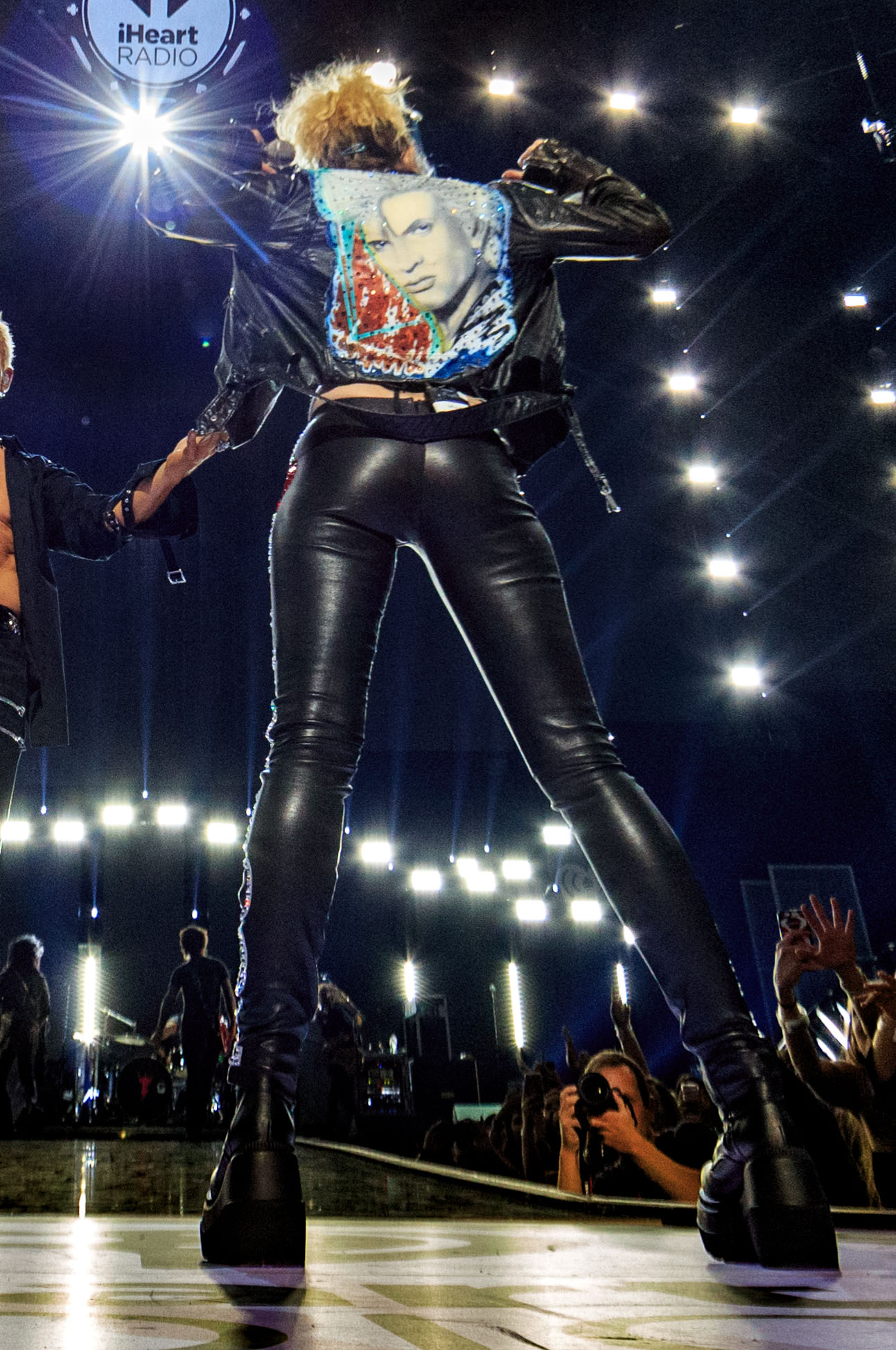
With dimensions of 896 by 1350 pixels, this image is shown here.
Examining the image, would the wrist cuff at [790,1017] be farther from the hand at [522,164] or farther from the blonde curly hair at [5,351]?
the blonde curly hair at [5,351]

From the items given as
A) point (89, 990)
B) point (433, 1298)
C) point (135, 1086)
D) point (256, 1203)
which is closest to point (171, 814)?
point (89, 990)

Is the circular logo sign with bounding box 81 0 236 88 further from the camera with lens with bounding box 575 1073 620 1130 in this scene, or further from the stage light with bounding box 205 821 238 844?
the stage light with bounding box 205 821 238 844

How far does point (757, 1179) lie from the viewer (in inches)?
40.6

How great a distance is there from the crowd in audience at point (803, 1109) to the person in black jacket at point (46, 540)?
1.33 meters

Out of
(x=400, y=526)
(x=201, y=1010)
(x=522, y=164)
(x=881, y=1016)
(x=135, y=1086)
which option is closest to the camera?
(x=400, y=526)

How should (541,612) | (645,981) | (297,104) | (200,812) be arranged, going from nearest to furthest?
(541,612), (297,104), (200,812), (645,981)

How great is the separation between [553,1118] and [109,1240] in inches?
116

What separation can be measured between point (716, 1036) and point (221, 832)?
35.4ft

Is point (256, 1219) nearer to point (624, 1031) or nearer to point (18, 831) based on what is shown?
point (624, 1031)

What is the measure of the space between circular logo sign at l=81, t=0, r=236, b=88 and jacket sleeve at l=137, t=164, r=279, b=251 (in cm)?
238

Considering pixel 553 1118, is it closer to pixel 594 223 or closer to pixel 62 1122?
pixel 594 223

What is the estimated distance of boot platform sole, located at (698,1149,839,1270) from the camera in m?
1.01

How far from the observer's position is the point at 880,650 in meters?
7.86

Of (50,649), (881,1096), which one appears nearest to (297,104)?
(50,649)
